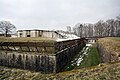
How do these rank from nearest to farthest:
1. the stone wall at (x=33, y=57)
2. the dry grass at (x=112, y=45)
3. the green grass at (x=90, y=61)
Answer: the dry grass at (x=112, y=45)
the stone wall at (x=33, y=57)
the green grass at (x=90, y=61)

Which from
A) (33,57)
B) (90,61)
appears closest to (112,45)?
(90,61)

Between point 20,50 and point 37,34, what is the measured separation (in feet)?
64.8

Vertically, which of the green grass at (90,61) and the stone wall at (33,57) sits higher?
the stone wall at (33,57)

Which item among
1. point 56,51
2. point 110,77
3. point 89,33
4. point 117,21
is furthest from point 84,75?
point 89,33

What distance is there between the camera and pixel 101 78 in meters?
3.63

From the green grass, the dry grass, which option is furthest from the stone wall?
the dry grass

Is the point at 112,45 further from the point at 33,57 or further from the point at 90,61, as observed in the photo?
the point at 33,57

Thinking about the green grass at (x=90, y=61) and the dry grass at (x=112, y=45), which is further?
the green grass at (x=90, y=61)

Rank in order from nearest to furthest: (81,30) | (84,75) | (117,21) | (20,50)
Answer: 1. (84,75)
2. (20,50)
3. (117,21)
4. (81,30)

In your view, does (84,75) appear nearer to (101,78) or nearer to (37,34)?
(101,78)

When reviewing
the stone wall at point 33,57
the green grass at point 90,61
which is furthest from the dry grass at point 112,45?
the stone wall at point 33,57

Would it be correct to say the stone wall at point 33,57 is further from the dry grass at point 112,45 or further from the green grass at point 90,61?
the dry grass at point 112,45

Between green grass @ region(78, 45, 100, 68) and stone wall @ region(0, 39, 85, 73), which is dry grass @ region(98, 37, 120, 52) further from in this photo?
stone wall @ region(0, 39, 85, 73)

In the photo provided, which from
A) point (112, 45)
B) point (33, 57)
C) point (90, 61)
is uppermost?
point (112, 45)
